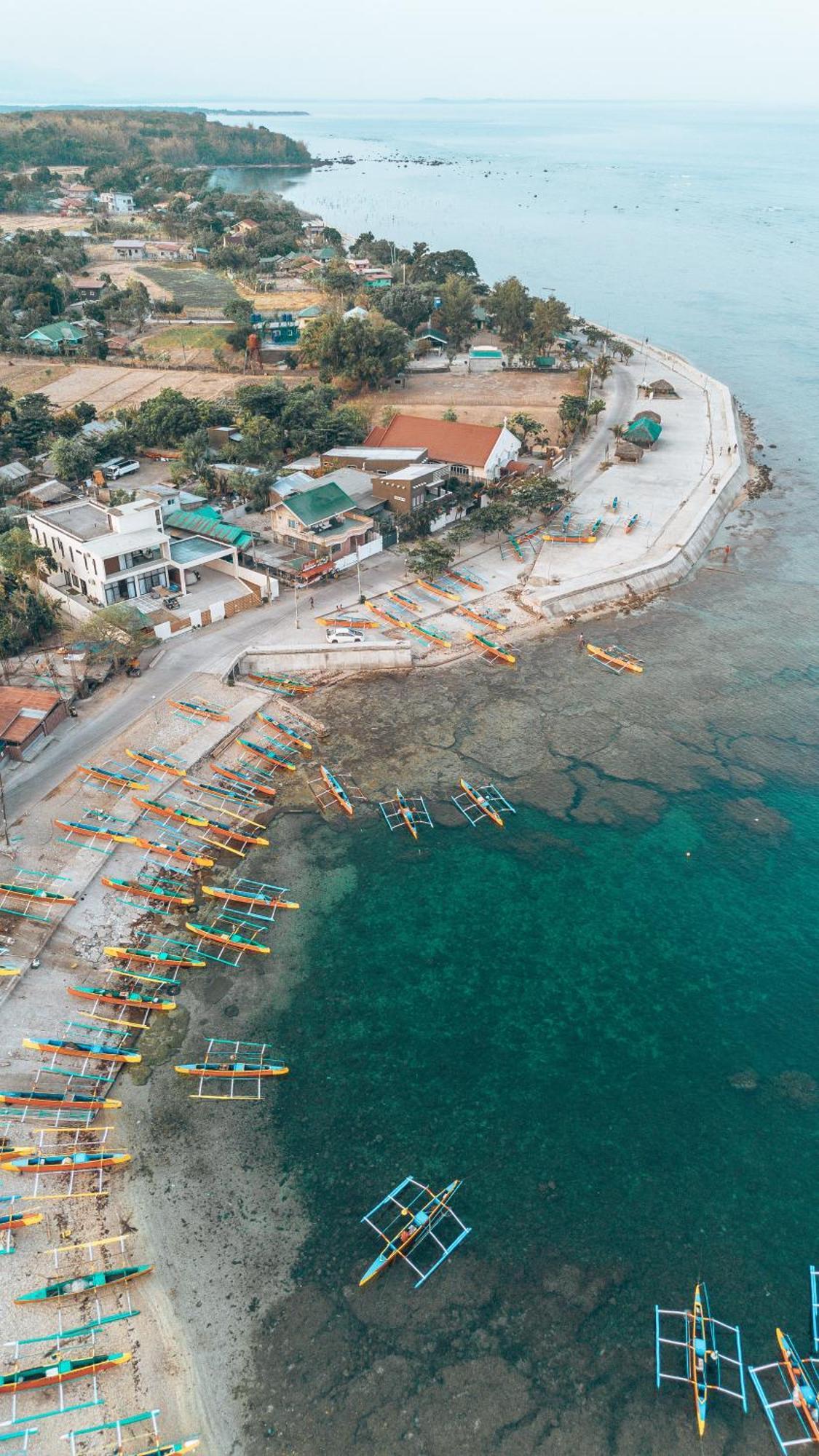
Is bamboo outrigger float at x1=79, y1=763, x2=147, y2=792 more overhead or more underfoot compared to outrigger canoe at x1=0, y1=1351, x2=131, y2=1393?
more overhead

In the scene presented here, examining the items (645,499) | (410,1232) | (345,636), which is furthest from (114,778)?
(645,499)

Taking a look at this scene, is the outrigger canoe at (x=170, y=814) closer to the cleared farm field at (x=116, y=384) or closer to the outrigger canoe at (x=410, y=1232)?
the outrigger canoe at (x=410, y=1232)

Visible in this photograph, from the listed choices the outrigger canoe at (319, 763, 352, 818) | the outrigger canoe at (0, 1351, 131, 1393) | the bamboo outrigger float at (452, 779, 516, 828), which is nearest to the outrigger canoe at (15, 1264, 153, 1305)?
the outrigger canoe at (0, 1351, 131, 1393)

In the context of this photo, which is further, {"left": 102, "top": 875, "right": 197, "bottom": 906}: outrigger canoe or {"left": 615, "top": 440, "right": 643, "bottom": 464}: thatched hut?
{"left": 615, "top": 440, "right": 643, "bottom": 464}: thatched hut

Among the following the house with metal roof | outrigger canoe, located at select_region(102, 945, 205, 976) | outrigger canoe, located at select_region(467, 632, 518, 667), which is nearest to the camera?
outrigger canoe, located at select_region(102, 945, 205, 976)

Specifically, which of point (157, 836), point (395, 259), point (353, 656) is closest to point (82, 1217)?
point (157, 836)

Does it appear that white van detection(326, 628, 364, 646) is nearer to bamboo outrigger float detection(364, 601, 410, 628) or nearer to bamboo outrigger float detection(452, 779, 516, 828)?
bamboo outrigger float detection(364, 601, 410, 628)

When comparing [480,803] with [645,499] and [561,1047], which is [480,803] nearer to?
[561,1047]
